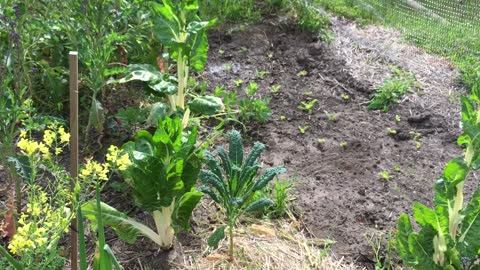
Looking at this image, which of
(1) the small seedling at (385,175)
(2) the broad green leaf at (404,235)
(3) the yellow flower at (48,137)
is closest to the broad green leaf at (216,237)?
(2) the broad green leaf at (404,235)

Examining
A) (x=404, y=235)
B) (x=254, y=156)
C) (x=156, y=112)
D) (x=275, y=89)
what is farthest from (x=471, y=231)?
(x=275, y=89)

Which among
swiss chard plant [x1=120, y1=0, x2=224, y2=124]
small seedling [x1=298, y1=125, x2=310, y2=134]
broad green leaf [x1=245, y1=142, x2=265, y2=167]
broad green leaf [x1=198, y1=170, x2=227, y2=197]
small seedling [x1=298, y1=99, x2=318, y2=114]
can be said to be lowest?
small seedling [x1=298, y1=125, x2=310, y2=134]

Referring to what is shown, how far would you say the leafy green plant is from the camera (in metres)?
4.15

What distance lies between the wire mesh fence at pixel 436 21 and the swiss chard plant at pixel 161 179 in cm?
316

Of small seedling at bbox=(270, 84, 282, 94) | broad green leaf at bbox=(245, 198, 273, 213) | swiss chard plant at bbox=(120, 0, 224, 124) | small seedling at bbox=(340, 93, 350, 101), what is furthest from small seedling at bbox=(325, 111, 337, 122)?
broad green leaf at bbox=(245, 198, 273, 213)

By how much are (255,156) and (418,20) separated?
317 cm

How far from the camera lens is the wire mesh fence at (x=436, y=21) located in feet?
16.7

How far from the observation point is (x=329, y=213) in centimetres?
322

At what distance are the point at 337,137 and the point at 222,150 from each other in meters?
1.13

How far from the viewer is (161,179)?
8.43ft

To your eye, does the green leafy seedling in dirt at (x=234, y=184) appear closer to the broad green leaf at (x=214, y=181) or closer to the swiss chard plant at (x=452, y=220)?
the broad green leaf at (x=214, y=181)

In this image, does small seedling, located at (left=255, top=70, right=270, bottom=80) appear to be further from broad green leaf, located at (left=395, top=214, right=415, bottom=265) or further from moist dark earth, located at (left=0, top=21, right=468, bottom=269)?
broad green leaf, located at (left=395, top=214, right=415, bottom=265)

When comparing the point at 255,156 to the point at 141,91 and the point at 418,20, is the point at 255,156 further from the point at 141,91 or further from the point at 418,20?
the point at 418,20

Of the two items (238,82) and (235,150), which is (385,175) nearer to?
(235,150)
